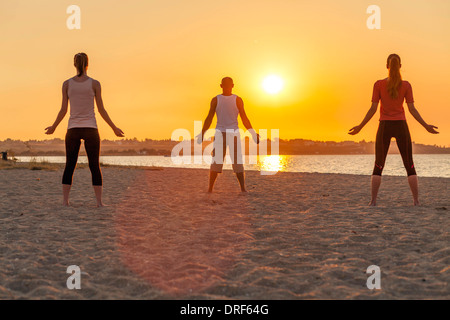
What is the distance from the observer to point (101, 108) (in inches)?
286

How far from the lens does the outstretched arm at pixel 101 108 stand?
711 centimetres

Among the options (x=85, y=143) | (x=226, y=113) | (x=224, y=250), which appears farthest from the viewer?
(x=226, y=113)

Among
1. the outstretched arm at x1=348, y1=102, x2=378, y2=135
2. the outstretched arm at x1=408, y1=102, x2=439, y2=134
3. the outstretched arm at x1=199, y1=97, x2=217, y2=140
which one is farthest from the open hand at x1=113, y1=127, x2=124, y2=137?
the outstretched arm at x1=408, y1=102, x2=439, y2=134

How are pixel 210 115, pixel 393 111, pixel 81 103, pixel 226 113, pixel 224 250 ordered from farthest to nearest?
pixel 210 115 < pixel 226 113 < pixel 393 111 < pixel 81 103 < pixel 224 250

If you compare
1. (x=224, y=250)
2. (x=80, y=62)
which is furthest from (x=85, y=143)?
(x=224, y=250)

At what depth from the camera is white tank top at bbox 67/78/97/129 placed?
7.01 m

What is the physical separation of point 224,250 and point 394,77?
4546 millimetres

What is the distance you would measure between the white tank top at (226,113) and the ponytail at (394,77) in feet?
10.1

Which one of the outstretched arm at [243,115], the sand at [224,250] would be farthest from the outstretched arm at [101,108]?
the outstretched arm at [243,115]

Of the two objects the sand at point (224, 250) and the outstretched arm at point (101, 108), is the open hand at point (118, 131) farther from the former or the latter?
the sand at point (224, 250)

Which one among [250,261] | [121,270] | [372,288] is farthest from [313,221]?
[121,270]

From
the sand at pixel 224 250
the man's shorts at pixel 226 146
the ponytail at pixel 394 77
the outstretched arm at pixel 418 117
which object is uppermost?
the ponytail at pixel 394 77

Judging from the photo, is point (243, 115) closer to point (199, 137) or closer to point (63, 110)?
point (199, 137)
